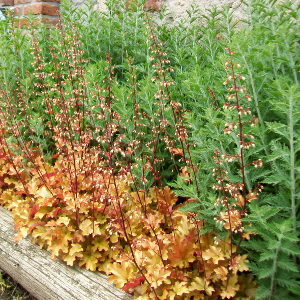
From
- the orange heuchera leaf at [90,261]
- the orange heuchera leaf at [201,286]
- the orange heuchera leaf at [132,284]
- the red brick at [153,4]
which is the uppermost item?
the red brick at [153,4]

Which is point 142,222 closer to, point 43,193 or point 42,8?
point 43,193

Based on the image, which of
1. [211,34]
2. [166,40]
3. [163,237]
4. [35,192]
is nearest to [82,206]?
[35,192]

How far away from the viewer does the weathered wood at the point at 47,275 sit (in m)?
1.95

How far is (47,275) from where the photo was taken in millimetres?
2172

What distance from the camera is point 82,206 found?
7.80ft

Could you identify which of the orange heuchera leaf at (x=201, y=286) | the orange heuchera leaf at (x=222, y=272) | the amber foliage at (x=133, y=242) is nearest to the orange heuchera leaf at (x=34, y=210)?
the amber foliage at (x=133, y=242)

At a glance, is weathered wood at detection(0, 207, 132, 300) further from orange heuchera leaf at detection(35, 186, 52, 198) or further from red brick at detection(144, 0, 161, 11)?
red brick at detection(144, 0, 161, 11)

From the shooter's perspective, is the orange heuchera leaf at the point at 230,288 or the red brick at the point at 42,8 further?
the red brick at the point at 42,8

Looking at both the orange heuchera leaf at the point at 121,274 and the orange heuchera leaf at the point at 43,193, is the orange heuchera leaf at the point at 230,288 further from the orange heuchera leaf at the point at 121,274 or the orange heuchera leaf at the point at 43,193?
the orange heuchera leaf at the point at 43,193

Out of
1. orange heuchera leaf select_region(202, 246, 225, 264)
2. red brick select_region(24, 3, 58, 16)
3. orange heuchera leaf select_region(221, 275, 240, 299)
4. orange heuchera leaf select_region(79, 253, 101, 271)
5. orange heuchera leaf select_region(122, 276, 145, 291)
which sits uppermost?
red brick select_region(24, 3, 58, 16)

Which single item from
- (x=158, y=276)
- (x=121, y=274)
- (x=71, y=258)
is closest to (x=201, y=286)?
(x=158, y=276)

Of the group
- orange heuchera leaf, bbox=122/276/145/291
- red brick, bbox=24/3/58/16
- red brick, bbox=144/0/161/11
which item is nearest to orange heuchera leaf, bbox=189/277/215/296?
orange heuchera leaf, bbox=122/276/145/291

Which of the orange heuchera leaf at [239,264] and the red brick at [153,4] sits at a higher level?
the red brick at [153,4]

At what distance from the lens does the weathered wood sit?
1.95 meters
